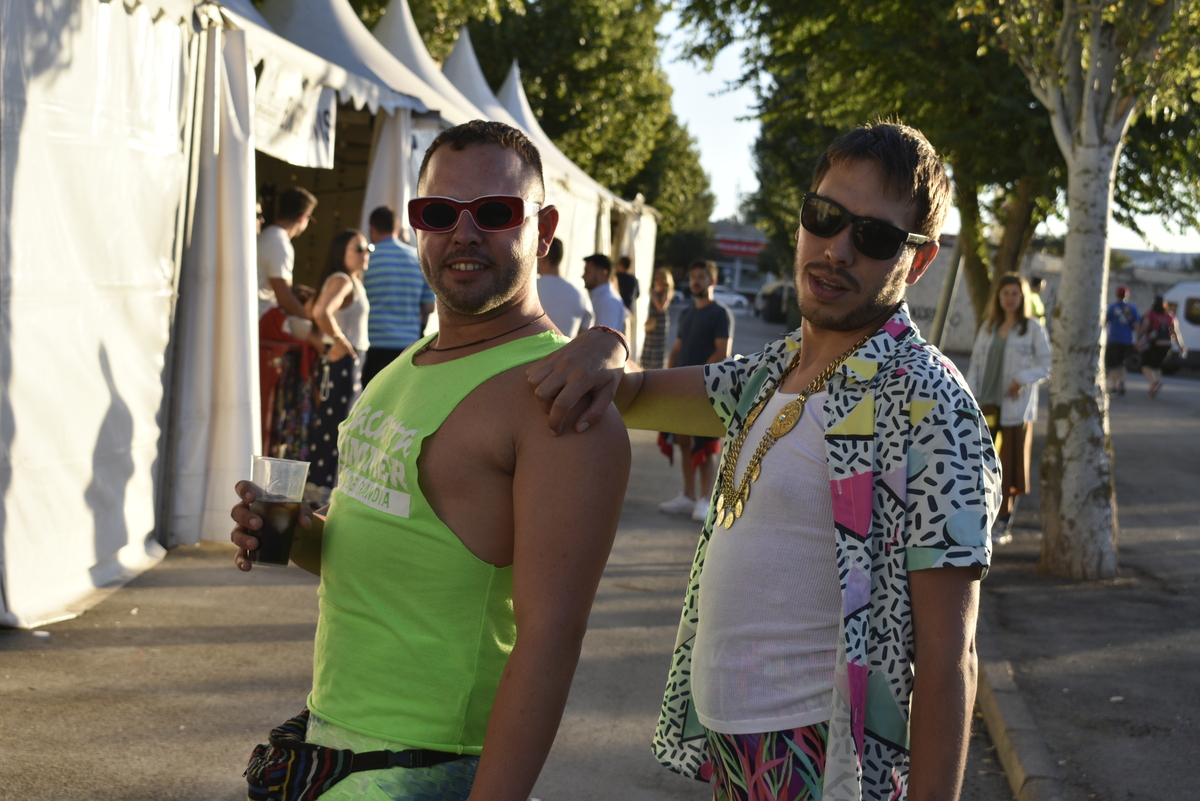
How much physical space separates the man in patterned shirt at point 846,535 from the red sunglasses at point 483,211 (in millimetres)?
243

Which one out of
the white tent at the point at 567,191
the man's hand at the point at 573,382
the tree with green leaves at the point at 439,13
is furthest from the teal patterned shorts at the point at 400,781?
the tree with green leaves at the point at 439,13

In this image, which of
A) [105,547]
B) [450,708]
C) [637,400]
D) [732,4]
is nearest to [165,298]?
[105,547]

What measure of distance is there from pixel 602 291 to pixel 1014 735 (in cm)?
676

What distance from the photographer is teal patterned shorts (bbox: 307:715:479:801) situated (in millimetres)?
1621

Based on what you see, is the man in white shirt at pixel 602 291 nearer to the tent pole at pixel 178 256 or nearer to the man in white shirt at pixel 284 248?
the man in white shirt at pixel 284 248

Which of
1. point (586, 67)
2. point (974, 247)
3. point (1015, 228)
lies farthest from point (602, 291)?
point (586, 67)

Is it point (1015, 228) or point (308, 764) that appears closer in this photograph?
point (308, 764)

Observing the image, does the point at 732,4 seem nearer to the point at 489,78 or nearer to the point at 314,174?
the point at 314,174

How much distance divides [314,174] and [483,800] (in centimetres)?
1160

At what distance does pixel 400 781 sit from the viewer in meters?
1.63

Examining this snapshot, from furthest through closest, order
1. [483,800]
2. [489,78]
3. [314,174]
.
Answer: [489,78] < [314,174] < [483,800]

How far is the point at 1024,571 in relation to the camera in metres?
7.12

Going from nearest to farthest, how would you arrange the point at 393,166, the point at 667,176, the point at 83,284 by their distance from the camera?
the point at 83,284 < the point at 393,166 < the point at 667,176

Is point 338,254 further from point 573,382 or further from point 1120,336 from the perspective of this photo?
point 1120,336
